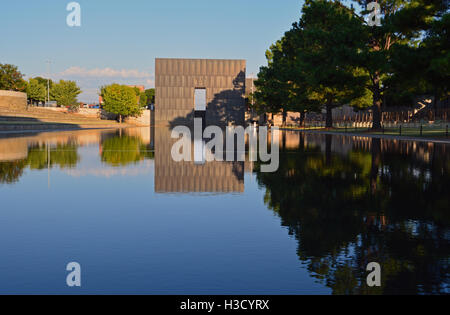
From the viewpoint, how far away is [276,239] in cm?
753

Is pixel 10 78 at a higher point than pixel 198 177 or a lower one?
higher

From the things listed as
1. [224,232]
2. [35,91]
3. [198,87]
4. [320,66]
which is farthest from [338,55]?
[35,91]

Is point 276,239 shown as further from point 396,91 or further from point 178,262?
point 396,91

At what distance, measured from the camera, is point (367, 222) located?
8812 millimetres

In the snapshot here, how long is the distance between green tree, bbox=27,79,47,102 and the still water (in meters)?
122

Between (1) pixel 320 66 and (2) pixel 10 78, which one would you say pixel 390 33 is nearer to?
(1) pixel 320 66

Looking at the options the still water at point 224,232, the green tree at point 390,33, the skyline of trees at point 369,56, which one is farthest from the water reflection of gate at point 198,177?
the green tree at point 390,33

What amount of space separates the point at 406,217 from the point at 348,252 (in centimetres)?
308

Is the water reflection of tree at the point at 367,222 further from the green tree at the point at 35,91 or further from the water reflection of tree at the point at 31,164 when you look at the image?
the green tree at the point at 35,91

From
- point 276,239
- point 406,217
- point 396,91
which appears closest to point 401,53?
point 396,91

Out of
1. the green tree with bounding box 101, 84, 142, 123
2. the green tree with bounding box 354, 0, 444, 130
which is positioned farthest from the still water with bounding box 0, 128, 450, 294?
the green tree with bounding box 101, 84, 142, 123

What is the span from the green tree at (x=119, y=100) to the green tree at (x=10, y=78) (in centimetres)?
2109

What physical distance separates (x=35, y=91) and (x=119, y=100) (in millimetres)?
27399
